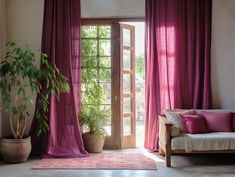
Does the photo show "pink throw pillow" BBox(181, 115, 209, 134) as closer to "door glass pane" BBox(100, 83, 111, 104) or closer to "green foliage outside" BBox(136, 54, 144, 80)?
"door glass pane" BBox(100, 83, 111, 104)

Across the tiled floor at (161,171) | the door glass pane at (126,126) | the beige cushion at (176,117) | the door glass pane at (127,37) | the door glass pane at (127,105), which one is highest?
the door glass pane at (127,37)

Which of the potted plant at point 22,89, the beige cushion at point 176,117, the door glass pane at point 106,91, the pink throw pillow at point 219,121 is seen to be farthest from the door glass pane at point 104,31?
the pink throw pillow at point 219,121

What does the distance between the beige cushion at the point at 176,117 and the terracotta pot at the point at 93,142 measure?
125cm

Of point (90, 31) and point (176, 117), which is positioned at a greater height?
point (90, 31)

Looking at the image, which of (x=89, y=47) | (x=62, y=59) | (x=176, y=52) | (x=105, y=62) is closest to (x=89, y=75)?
(x=105, y=62)

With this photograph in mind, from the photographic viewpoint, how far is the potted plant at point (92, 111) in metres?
5.99

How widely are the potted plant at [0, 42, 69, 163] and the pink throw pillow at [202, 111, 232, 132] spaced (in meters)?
2.32

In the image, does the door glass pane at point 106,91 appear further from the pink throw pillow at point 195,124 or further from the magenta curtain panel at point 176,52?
the pink throw pillow at point 195,124

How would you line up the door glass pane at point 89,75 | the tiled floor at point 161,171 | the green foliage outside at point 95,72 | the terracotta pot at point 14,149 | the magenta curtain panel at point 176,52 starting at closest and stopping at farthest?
1. the tiled floor at point 161,171
2. the terracotta pot at point 14,149
3. the magenta curtain panel at point 176,52
4. the green foliage outside at point 95,72
5. the door glass pane at point 89,75

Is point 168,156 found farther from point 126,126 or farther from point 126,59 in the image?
point 126,59

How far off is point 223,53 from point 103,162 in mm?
2742

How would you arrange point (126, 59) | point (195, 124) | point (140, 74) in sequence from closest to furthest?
point (195, 124)
point (126, 59)
point (140, 74)

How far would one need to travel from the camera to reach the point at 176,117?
5.53 metres

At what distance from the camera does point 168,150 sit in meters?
5.04
